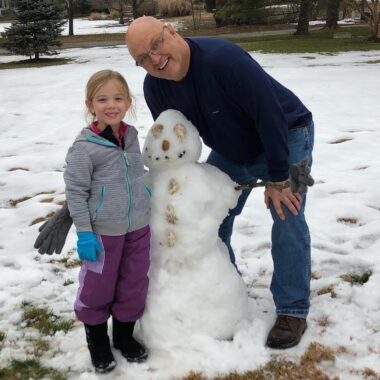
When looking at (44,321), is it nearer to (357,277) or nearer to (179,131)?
(179,131)

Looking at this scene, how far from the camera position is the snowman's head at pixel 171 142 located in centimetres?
256

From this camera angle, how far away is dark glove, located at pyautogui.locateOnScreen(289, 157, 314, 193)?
92.1 inches

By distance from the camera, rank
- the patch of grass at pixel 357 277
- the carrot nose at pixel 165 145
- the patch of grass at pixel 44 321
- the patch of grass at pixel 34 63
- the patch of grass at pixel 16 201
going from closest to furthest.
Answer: the carrot nose at pixel 165 145 → the patch of grass at pixel 44 321 → the patch of grass at pixel 357 277 → the patch of grass at pixel 16 201 → the patch of grass at pixel 34 63

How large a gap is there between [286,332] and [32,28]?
16.5m

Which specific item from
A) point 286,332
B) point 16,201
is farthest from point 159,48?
point 16,201

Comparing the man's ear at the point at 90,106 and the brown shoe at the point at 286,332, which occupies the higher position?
the man's ear at the point at 90,106

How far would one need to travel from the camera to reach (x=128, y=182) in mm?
2453

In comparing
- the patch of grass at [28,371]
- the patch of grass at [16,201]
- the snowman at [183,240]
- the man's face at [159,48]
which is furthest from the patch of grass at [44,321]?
the patch of grass at [16,201]

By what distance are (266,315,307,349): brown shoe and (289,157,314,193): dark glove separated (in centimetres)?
82

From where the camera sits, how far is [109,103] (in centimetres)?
240

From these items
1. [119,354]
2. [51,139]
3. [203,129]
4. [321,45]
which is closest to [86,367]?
[119,354]

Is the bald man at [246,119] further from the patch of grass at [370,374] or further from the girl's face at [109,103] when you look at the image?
the patch of grass at [370,374]

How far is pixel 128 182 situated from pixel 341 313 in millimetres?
1450

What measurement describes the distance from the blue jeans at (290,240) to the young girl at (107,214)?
1.95 ft
